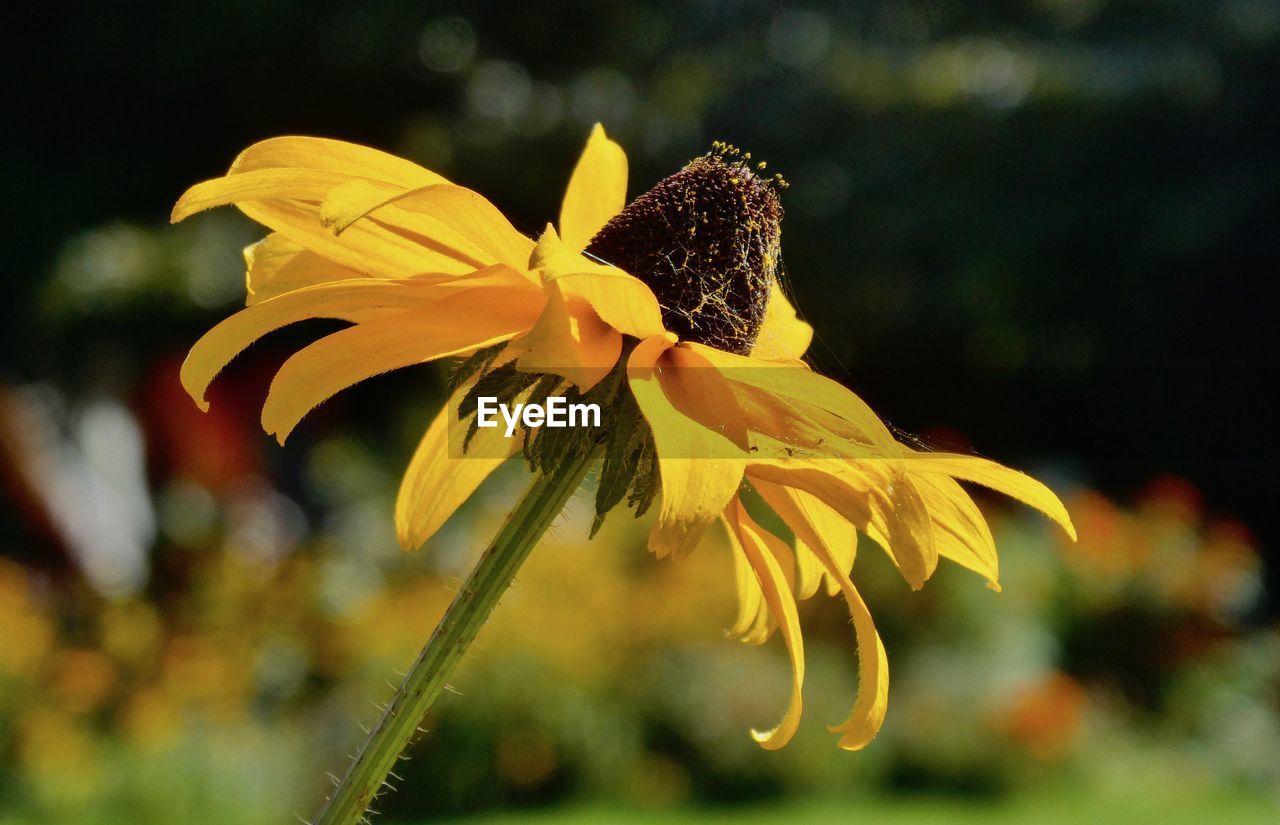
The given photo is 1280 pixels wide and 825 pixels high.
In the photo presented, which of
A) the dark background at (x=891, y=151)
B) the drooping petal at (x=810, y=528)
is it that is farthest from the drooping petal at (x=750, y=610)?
the dark background at (x=891, y=151)

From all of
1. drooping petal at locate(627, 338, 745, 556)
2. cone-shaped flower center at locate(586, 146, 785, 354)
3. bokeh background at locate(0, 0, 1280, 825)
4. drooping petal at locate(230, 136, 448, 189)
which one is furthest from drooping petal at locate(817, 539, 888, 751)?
bokeh background at locate(0, 0, 1280, 825)

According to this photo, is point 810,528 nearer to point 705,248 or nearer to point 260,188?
point 705,248

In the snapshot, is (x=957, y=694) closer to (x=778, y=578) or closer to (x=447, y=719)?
(x=447, y=719)

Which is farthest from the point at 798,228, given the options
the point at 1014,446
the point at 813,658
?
the point at 813,658

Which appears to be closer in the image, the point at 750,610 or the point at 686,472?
the point at 686,472

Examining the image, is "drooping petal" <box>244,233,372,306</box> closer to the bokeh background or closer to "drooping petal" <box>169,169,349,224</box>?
"drooping petal" <box>169,169,349,224</box>

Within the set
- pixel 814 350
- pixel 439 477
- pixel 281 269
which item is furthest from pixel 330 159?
pixel 814 350
